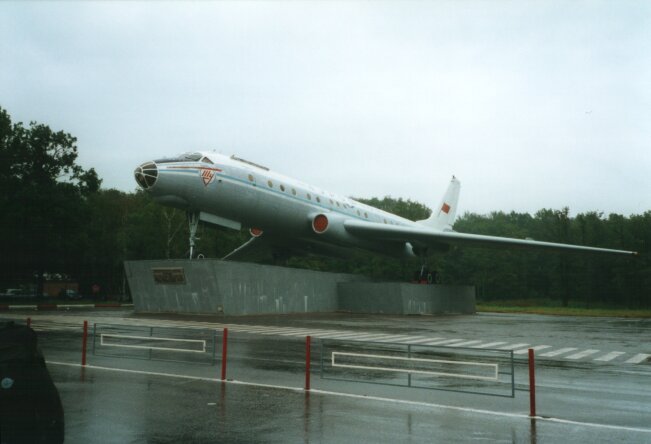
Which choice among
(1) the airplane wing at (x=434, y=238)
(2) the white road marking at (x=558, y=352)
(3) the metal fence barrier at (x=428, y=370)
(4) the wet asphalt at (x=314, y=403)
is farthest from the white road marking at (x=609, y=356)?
(1) the airplane wing at (x=434, y=238)

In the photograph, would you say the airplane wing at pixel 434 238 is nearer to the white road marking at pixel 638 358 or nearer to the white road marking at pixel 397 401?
the white road marking at pixel 638 358

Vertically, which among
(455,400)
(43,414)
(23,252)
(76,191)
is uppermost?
(76,191)

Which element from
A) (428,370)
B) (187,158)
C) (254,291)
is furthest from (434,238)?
(428,370)

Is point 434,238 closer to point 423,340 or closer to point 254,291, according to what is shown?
point 254,291

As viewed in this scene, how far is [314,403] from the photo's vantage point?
26.5 feet

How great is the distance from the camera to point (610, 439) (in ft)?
20.5

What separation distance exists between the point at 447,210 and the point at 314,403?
38770 mm

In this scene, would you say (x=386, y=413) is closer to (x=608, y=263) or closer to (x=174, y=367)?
(x=174, y=367)

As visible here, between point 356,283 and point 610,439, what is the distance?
95.4 ft

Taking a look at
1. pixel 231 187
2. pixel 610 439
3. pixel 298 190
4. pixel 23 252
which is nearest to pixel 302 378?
pixel 610 439

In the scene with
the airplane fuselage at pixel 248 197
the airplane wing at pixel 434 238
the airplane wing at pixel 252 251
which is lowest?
the airplane wing at pixel 252 251

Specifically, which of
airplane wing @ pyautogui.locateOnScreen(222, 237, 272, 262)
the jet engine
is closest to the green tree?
airplane wing @ pyautogui.locateOnScreen(222, 237, 272, 262)

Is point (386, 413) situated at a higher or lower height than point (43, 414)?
lower

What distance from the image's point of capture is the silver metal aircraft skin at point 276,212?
24984mm
